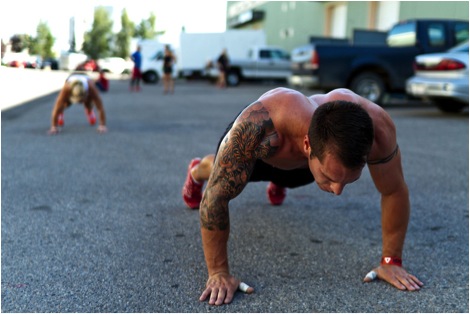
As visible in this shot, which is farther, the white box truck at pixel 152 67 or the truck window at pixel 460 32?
the white box truck at pixel 152 67

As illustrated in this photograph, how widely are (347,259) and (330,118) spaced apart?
1.26 meters

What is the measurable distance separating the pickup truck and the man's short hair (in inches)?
852

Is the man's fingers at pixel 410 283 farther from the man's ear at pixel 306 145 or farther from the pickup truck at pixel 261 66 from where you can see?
the pickup truck at pixel 261 66

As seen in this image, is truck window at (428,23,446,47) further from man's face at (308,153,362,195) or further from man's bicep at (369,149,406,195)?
man's face at (308,153,362,195)

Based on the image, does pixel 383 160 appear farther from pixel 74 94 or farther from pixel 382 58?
pixel 382 58

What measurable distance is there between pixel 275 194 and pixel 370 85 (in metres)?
8.02

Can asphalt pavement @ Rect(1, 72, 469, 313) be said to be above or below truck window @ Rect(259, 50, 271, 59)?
below

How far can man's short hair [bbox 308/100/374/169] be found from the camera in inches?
76.4

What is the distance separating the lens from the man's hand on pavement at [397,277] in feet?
8.43

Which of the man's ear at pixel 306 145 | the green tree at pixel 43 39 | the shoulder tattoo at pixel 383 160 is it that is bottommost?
the shoulder tattoo at pixel 383 160

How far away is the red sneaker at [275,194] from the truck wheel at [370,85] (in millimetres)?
7668

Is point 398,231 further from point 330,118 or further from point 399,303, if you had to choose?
point 330,118

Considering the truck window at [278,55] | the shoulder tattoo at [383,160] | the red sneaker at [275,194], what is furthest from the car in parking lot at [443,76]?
the truck window at [278,55]

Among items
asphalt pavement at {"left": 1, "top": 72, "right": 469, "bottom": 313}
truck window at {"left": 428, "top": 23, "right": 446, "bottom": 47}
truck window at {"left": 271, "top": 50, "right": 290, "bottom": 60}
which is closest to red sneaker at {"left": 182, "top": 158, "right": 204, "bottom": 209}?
asphalt pavement at {"left": 1, "top": 72, "right": 469, "bottom": 313}
